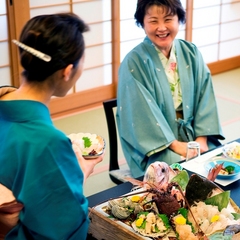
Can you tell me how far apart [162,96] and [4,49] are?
6.40ft

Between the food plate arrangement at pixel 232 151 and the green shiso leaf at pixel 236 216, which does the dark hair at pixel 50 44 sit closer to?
the green shiso leaf at pixel 236 216

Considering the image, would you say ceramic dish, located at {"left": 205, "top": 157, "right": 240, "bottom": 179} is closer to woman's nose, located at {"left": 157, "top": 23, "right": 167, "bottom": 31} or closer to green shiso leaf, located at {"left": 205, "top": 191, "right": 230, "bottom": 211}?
green shiso leaf, located at {"left": 205, "top": 191, "right": 230, "bottom": 211}

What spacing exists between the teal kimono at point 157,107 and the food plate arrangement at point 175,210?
774 mm

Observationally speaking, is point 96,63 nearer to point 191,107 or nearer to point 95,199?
point 191,107

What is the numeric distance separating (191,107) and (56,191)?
157 centimetres

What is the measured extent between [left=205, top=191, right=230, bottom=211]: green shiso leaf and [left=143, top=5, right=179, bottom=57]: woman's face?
3.99ft

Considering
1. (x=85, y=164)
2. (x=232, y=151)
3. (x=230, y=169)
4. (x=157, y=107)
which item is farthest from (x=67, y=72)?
(x=157, y=107)

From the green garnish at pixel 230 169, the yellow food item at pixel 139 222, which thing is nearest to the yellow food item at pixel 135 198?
the yellow food item at pixel 139 222

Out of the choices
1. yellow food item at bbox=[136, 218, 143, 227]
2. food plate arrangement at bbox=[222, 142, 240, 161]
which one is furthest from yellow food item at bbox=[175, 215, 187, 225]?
food plate arrangement at bbox=[222, 142, 240, 161]

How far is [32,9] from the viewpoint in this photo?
429cm

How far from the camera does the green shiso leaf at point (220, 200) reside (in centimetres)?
178

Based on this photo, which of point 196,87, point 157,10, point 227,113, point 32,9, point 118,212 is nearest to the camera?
point 118,212

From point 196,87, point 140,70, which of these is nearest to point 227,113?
point 196,87

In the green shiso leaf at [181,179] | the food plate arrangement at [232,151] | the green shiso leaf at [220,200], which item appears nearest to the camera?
the green shiso leaf at [220,200]
